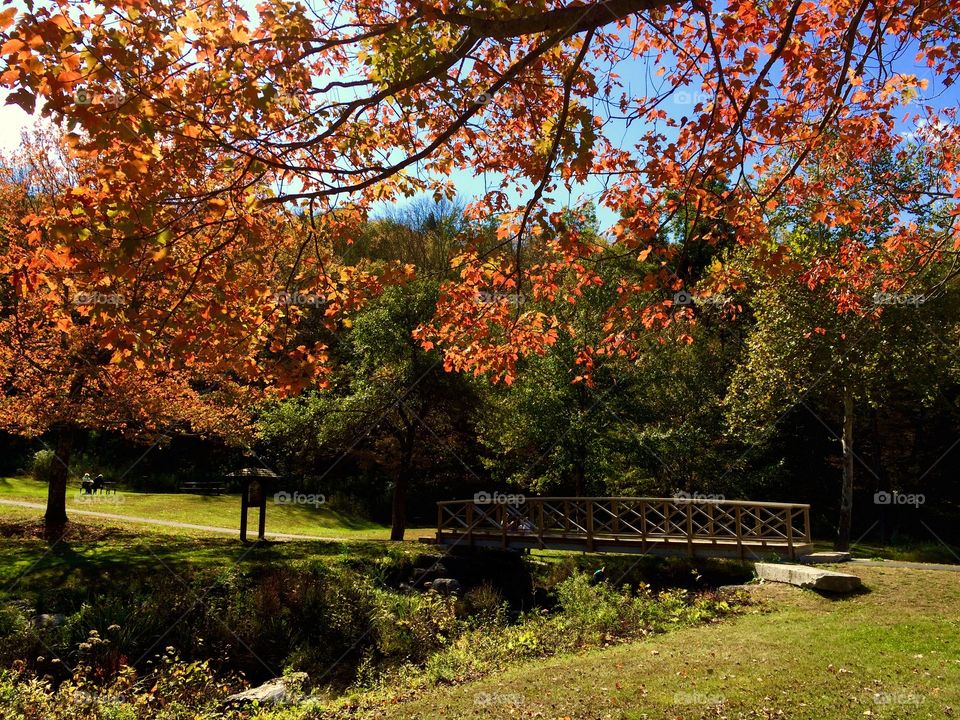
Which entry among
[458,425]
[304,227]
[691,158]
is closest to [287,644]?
[304,227]

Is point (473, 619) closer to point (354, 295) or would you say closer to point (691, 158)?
point (354, 295)

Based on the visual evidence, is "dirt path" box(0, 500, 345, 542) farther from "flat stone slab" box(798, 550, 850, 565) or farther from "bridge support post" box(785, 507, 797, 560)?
"flat stone slab" box(798, 550, 850, 565)

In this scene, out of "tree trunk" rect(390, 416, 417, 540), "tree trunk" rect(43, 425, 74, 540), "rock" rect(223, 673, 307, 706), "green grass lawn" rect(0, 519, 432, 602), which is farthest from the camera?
"tree trunk" rect(390, 416, 417, 540)

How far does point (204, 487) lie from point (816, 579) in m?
25.8

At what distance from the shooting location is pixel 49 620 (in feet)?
34.6

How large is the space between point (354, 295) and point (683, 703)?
17.4 ft

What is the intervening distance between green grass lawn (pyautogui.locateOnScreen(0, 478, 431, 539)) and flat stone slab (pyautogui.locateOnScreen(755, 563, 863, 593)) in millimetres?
13634

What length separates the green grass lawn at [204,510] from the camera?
901 inches

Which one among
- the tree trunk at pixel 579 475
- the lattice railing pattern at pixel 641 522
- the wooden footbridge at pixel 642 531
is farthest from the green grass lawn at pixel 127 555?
the tree trunk at pixel 579 475

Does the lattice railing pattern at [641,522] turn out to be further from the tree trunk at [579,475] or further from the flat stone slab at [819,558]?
the tree trunk at [579,475]

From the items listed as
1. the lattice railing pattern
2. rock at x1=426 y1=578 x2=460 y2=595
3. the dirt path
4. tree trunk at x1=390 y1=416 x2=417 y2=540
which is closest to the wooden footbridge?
the lattice railing pattern

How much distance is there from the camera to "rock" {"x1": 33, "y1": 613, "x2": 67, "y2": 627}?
10.5 meters

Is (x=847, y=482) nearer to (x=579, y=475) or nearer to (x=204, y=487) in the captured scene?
(x=579, y=475)

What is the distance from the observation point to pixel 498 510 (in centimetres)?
1902
